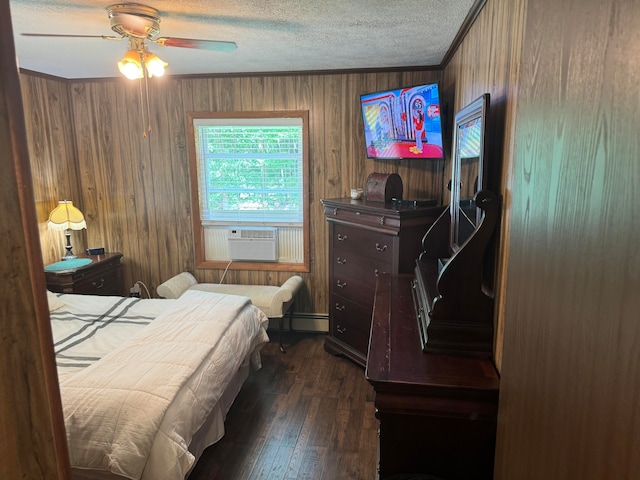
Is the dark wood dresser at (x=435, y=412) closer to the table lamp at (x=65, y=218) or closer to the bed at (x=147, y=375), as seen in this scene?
the bed at (x=147, y=375)

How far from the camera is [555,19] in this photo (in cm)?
72

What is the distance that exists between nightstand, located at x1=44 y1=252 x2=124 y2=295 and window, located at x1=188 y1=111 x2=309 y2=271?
0.83m

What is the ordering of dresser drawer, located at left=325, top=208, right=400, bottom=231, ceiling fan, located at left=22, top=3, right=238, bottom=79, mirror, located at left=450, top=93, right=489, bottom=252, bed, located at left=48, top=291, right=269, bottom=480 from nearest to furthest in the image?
1. mirror, located at left=450, top=93, right=489, bottom=252
2. bed, located at left=48, top=291, right=269, bottom=480
3. ceiling fan, located at left=22, top=3, right=238, bottom=79
4. dresser drawer, located at left=325, top=208, right=400, bottom=231

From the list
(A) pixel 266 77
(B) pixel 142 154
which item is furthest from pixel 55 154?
(A) pixel 266 77

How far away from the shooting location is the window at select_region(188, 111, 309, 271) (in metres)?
4.09

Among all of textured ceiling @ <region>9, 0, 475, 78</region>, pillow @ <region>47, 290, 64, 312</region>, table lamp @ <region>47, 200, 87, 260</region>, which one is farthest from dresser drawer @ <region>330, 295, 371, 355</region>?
table lamp @ <region>47, 200, 87, 260</region>

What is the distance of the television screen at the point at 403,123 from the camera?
302cm

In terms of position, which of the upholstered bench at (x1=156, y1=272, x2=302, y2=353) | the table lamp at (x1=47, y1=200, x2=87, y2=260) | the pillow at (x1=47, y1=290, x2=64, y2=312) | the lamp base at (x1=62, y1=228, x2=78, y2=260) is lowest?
the upholstered bench at (x1=156, y1=272, x2=302, y2=353)

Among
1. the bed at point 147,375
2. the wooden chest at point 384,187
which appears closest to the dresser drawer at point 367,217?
the wooden chest at point 384,187

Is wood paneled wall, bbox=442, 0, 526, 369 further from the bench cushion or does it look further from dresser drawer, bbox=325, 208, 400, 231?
the bench cushion

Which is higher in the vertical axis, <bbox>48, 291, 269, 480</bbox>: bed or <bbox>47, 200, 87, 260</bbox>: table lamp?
<bbox>47, 200, 87, 260</bbox>: table lamp

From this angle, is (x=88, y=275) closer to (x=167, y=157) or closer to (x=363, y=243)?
(x=167, y=157)

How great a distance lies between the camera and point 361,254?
3.38 m

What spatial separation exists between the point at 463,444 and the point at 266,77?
11.4 ft
